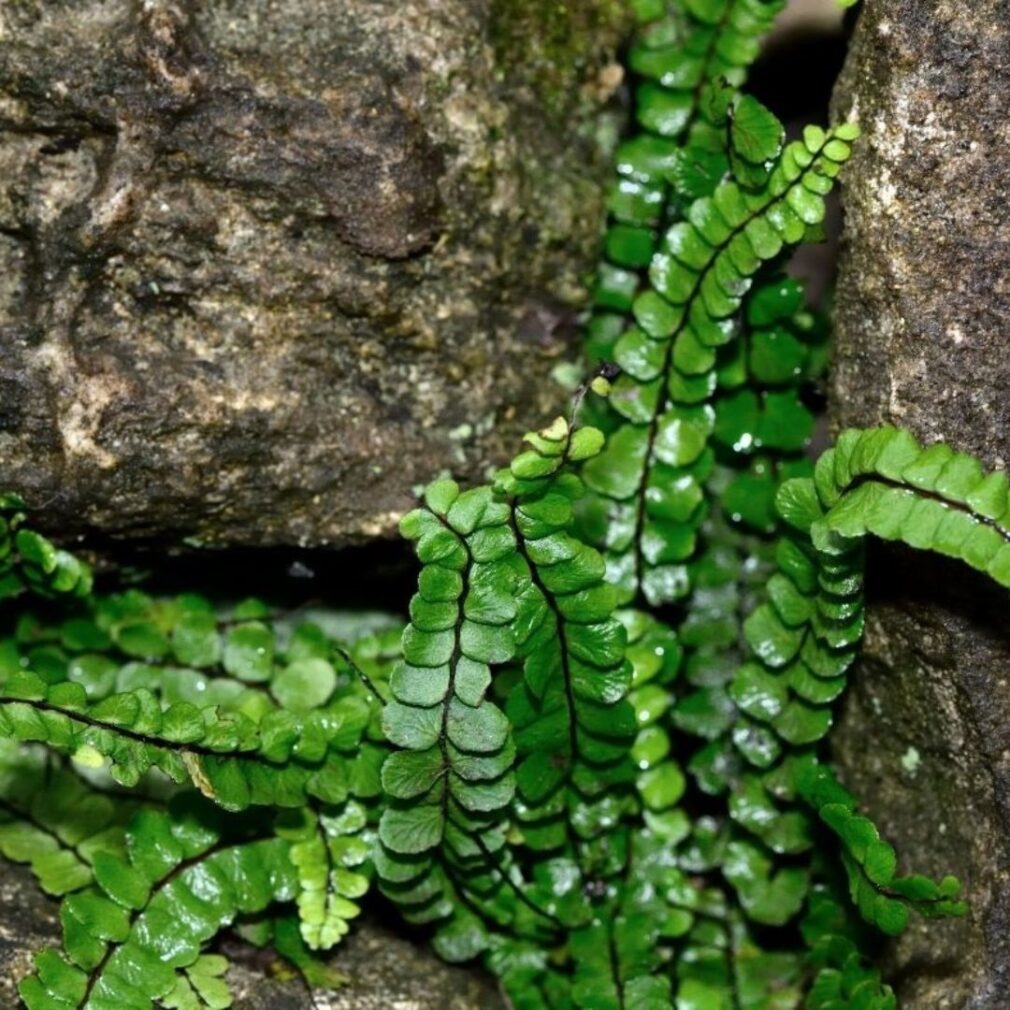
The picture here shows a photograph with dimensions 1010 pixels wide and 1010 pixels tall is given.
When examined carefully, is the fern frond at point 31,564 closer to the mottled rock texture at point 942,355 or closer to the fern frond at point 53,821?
the fern frond at point 53,821

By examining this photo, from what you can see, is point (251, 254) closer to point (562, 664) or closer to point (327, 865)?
point (562, 664)

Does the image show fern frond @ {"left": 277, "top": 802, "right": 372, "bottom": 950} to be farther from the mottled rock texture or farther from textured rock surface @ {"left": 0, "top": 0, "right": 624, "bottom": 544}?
the mottled rock texture

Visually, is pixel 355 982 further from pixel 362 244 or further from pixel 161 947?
pixel 362 244

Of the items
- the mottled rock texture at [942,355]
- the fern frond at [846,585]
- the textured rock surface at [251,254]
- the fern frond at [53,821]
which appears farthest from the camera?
the fern frond at [53,821]

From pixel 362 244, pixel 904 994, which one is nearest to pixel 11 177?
pixel 362 244

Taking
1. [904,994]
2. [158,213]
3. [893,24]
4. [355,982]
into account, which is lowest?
[355,982]

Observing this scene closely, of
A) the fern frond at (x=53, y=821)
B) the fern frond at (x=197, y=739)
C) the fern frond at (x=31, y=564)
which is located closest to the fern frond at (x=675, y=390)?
the fern frond at (x=197, y=739)
